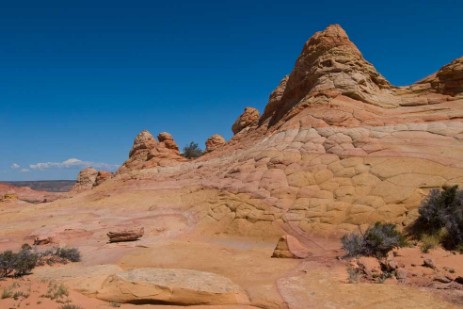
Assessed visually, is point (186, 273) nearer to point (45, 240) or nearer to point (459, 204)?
point (459, 204)

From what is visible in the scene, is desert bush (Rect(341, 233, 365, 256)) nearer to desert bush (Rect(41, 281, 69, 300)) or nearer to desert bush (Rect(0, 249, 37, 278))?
desert bush (Rect(41, 281, 69, 300))

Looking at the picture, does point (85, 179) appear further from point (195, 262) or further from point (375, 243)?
point (375, 243)

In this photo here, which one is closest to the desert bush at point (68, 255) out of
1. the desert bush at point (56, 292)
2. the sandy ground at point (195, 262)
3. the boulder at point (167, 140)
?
the sandy ground at point (195, 262)

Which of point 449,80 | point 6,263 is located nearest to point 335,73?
point 449,80

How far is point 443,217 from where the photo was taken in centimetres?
1002

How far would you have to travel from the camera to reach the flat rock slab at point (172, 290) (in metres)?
7.83

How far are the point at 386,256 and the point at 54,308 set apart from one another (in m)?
7.73

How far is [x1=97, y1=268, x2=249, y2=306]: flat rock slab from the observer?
25.7 ft

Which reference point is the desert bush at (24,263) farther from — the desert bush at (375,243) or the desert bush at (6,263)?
the desert bush at (375,243)

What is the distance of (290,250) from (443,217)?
4.26 meters

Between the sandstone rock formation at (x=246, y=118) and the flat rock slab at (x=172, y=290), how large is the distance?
2711cm

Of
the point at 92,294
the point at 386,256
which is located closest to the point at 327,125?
the point at 386,256

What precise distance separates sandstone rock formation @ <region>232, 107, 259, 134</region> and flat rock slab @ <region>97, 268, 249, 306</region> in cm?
2711

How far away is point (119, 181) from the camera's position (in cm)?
2603
